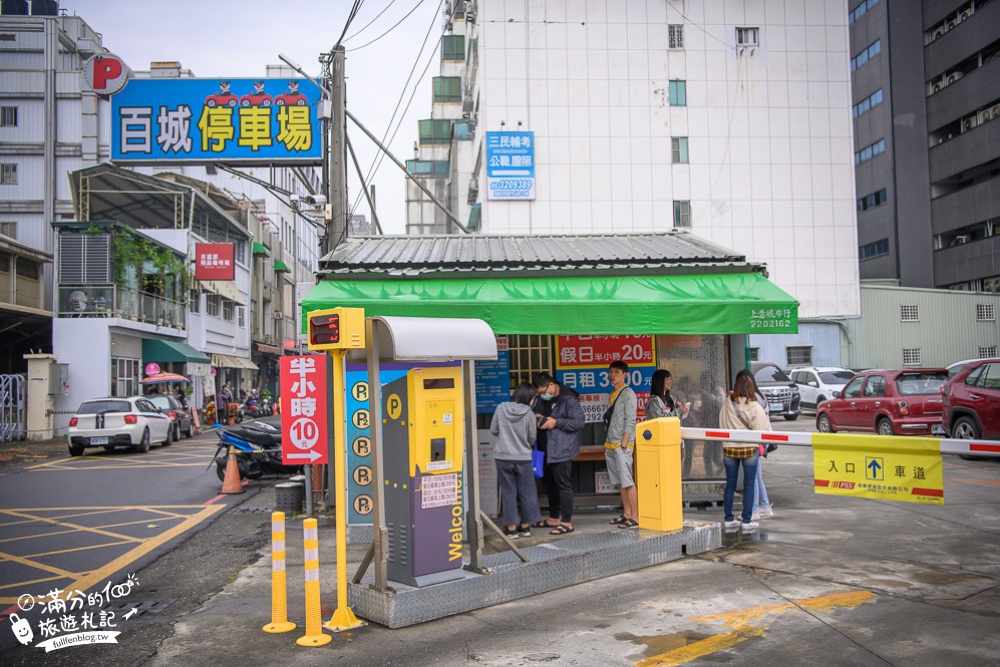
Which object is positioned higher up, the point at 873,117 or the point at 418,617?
the point at 873,117

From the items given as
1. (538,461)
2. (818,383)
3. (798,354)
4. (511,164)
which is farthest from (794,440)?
(798,354)

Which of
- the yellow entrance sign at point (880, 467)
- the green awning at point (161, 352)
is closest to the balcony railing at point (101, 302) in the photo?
the green awning at point (161, 352)

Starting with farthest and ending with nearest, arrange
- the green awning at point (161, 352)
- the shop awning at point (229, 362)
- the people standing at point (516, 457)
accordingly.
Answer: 1. the shop awning at point (229, 362)
2. the green awning at point (161, 352)
3. the people standing at point (516, 457)

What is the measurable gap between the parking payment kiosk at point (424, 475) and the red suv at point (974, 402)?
10.6m

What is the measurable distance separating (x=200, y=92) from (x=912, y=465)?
1771 cm

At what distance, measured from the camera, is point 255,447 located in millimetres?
14953

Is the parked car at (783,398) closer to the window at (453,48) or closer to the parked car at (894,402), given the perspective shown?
the parked car at (894,402)

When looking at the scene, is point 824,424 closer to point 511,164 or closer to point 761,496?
point 761,496

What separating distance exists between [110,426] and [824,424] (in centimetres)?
1859

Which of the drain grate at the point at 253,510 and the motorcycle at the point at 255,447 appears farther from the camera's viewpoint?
the motorcycle at the point at 255,447

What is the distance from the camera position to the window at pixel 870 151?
44.9 metres

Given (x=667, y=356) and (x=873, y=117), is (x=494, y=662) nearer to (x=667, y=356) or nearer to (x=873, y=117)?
(x=667, y=356)

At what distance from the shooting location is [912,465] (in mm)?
6812

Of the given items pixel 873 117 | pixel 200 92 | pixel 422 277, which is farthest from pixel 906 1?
pixel 422 277
